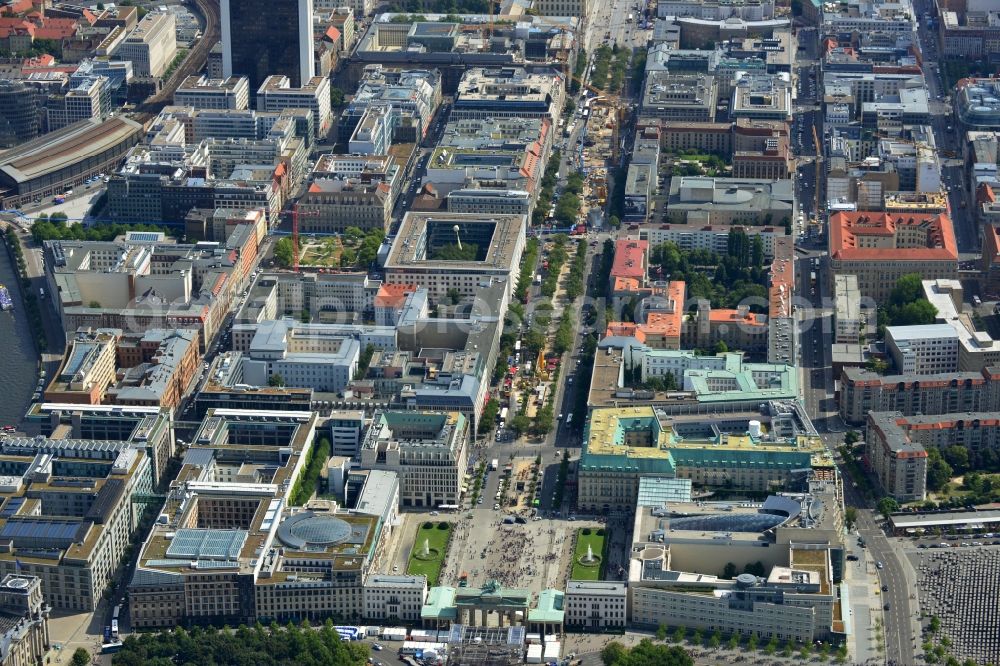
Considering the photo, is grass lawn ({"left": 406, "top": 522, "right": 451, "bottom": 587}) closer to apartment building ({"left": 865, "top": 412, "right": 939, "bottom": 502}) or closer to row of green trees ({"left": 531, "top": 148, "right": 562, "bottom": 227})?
apartment building ({"left": 865, "top": 412, "right": 939, "bottom": 502})

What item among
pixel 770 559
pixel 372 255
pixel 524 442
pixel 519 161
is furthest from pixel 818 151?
pixel 770 559

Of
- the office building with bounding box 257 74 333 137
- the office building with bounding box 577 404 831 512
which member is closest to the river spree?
the office building with bounding box 257 74 333 137

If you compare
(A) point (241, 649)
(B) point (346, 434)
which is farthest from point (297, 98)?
(A) point (241, 649)

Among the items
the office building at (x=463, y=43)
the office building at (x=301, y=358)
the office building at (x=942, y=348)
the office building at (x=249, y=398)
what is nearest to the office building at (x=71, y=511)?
the office building at (x=249, y=398)

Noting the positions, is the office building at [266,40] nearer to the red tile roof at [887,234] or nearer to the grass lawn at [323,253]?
the grass lawn at [323,253]

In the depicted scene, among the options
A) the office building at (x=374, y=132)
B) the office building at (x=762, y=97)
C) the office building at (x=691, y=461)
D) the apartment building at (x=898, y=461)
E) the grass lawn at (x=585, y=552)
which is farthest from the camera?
the office building at (x=762, y=97)

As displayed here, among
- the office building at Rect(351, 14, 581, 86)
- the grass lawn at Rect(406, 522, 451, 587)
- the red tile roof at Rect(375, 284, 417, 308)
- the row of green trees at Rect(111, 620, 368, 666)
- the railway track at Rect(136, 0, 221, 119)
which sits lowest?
the railway track at Rect(136, 0, 221, 119)
